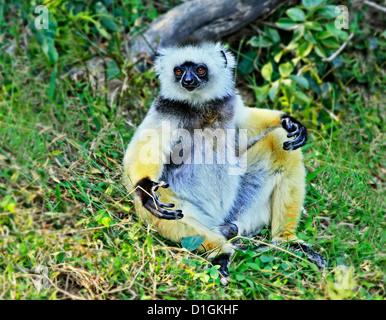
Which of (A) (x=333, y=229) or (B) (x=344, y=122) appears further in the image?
(B) (x=344, y=122)

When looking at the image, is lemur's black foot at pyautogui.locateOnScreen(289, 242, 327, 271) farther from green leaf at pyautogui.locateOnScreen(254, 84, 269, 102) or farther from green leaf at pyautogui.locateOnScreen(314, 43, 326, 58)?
green leaf at pyautogui.locateOnScreen(314, 43, 326, 58)

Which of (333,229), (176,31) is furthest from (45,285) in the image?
(176,31)

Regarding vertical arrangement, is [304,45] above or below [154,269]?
above

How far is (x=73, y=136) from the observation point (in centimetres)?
647

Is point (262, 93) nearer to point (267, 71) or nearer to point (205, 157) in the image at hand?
point (267, 71)

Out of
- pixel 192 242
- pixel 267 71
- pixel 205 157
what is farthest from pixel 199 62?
pixel 267 71

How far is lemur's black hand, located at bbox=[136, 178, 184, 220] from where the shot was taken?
4.44 meters

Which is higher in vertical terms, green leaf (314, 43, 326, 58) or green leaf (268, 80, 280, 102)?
green leaf (314, 43, 326, 58)

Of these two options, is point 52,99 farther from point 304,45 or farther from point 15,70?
point 304,45

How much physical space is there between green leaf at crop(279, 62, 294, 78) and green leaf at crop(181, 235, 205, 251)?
138 inches

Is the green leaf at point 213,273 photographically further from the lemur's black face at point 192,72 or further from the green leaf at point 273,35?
the green leaf at point 273,35

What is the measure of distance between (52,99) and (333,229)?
13.4 ft

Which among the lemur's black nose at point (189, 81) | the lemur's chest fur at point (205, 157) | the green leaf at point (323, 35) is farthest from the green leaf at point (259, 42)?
the lemur's black nose at point (189, 81)

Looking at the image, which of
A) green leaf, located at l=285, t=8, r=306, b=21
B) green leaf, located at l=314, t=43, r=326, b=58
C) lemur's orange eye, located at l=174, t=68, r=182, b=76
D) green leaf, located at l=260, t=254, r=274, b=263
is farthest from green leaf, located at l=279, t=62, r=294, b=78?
green leaf, located at l=260, t=254, r=274, b=263
